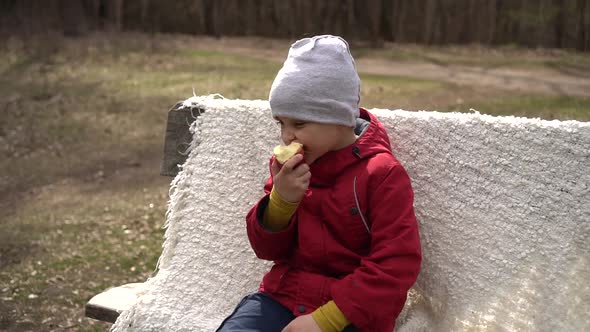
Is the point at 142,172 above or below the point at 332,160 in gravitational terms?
below

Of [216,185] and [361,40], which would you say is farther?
[361,40]

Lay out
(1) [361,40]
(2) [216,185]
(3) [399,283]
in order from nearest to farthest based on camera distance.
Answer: (3) [399,283], (2) [216,185], (1) [361,40]

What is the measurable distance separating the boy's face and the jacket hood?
2 centimetres

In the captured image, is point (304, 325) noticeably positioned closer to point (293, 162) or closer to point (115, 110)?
point (293, 162)

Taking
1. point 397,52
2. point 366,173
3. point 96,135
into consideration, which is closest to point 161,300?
point 366,173

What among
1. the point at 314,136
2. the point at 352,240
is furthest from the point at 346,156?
the point at 352,240

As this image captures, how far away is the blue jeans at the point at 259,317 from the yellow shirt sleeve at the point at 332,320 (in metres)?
0.17

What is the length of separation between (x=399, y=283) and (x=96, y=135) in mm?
5415

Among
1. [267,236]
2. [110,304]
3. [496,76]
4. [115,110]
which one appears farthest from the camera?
[115,110]

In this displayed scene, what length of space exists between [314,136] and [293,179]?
0.47 ft

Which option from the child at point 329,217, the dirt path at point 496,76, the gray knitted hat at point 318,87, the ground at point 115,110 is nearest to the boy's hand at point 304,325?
the child at point 329,217

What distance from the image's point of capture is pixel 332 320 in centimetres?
208

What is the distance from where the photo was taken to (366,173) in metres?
2.17

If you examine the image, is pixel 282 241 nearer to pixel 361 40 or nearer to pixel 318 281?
pixel 318 281
